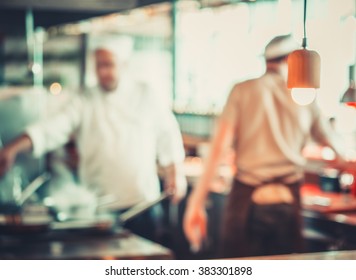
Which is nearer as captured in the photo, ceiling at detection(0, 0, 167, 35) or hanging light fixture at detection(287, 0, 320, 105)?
hanging light fixture at detection(287, 0, 320, 105)

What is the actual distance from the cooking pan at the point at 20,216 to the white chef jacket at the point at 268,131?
855 millimetres

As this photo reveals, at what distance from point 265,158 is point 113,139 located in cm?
66

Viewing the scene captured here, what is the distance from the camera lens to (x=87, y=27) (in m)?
3.37

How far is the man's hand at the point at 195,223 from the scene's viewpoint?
3.27 metres

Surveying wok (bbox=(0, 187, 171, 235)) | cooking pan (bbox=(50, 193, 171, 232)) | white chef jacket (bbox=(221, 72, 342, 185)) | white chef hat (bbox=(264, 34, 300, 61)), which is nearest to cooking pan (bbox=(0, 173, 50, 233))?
wok (bbox=(0, 187, 171, 235))

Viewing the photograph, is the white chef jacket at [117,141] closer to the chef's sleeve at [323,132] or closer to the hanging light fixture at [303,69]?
the chef's sleeve at [323,132]

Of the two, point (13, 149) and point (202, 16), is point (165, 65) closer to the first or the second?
point (202, 16)

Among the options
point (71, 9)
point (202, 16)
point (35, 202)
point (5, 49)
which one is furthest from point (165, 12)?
point (35, 202)

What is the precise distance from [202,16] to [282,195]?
2.72 feet

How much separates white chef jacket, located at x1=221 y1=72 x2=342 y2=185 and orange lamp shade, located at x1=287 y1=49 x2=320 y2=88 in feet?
2.60

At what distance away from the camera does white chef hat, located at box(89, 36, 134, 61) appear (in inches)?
128

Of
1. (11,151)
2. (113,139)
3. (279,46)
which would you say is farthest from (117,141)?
(279,46)
